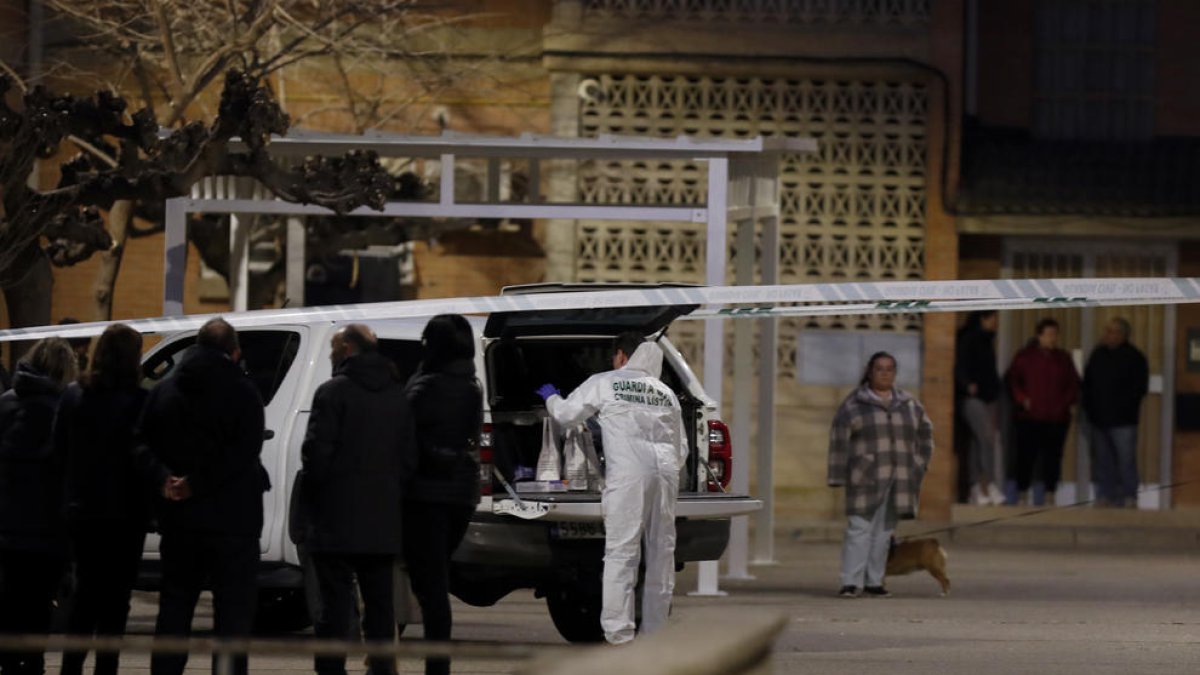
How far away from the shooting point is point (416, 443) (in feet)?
35.9

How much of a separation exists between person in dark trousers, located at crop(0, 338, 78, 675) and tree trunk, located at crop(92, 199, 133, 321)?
25.7ft

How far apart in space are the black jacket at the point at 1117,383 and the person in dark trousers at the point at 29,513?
15.1m

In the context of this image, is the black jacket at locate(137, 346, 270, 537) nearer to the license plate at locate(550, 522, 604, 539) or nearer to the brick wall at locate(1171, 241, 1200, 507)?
the license plate at locate(550, 522, 604, 539)

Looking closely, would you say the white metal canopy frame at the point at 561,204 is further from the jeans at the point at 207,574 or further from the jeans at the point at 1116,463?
the jeans at the point at 1116,463

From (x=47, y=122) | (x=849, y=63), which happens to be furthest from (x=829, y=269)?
(x=47, y=122)

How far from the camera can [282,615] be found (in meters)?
14.0

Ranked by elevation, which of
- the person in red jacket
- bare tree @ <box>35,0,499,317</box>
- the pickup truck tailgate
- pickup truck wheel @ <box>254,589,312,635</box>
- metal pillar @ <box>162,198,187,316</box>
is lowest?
pickup truck wheel @ <box>254,589,312,635</box>

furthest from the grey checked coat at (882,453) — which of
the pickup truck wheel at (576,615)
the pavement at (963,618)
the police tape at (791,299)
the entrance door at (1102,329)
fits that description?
the entrance door at (1102,329)

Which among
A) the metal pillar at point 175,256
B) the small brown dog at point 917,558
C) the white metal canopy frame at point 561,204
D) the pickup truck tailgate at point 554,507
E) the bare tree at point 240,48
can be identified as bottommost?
the small brown dog at point 917,558

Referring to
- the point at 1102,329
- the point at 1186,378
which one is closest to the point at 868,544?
the point at 1102,329

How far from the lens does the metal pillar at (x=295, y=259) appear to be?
72.8ft

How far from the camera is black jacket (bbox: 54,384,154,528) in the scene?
10359 millimetres

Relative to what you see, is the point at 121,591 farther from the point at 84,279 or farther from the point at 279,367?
the point at 84,279

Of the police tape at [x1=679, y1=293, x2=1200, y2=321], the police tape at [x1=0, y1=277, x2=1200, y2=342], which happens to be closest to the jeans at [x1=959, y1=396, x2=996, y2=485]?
the police tape at [x1=679, y1=293, x2=1200, y2=321]
